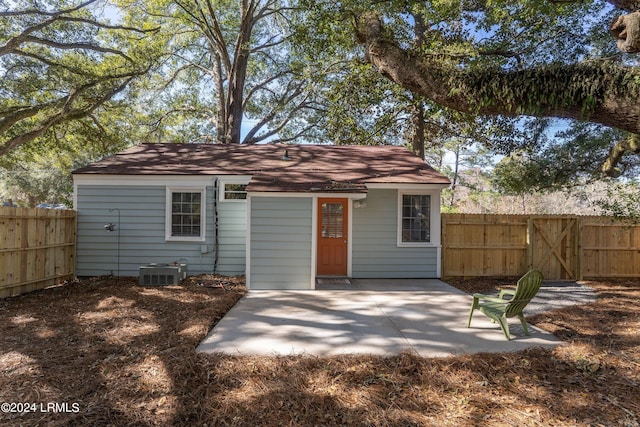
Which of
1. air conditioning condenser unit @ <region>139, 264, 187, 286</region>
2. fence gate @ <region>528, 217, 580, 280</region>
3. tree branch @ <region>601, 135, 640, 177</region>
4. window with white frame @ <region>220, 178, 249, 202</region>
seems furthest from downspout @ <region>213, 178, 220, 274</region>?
tree branch @ <region>601, 135, 640, 177</region>

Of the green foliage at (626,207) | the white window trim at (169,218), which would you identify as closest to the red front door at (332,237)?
the white window trim at (169,218)

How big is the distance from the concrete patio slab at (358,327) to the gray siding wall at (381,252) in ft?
5.49

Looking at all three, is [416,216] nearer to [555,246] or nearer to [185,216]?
[555,246]

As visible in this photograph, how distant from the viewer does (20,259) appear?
22.1ft

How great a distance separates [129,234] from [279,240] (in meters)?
4.25

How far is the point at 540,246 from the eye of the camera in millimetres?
9219

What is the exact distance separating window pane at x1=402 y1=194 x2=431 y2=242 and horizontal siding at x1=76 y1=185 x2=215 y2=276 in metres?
5.05

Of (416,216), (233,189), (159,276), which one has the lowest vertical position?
(159,276)

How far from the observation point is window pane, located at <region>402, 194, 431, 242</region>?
907cm

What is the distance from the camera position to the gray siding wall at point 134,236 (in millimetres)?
8789

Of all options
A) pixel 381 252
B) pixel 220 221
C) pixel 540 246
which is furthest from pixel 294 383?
pixel 540 246

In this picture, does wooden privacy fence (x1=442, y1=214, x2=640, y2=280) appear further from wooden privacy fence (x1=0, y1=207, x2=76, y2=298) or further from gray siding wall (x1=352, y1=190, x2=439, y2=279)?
wooden privacy fence (x1=0, y1=207, x2=76, y2=298)

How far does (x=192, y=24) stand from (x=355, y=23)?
1476 cm

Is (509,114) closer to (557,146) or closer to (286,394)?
(286,394)
